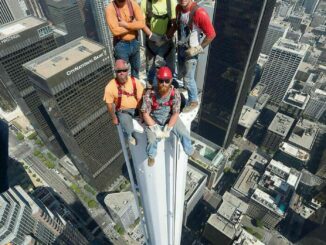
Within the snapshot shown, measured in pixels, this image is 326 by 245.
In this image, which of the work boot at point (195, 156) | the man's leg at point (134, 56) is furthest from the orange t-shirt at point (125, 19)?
the work boot at point (195, 156)

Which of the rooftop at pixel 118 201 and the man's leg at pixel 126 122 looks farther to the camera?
the rooftop at pixel 118 201

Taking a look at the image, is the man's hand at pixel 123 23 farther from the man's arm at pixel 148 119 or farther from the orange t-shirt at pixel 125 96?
the man's arm at pixel 148 119

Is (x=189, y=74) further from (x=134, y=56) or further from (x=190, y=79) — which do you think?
(x=134, y=56)

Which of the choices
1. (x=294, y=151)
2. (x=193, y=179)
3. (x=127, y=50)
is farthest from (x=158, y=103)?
(x=294, y=151)

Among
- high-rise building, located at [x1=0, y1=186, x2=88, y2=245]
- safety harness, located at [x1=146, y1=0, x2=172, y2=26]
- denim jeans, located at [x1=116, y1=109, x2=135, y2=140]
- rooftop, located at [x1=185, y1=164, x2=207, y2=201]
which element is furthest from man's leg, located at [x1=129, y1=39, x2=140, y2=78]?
rooftop, located at [x1=185, y1=164, x2=207, y2=201]

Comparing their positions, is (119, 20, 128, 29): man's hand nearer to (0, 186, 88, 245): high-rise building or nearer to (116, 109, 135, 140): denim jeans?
(116, 109, 135, 140): denim jeans

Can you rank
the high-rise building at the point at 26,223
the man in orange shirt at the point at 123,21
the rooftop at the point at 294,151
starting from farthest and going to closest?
1. the rooftop at the point at 294,151
2. the high-rise building at the point at 26,223
3. the man in orange shirt at the point at 123,21
